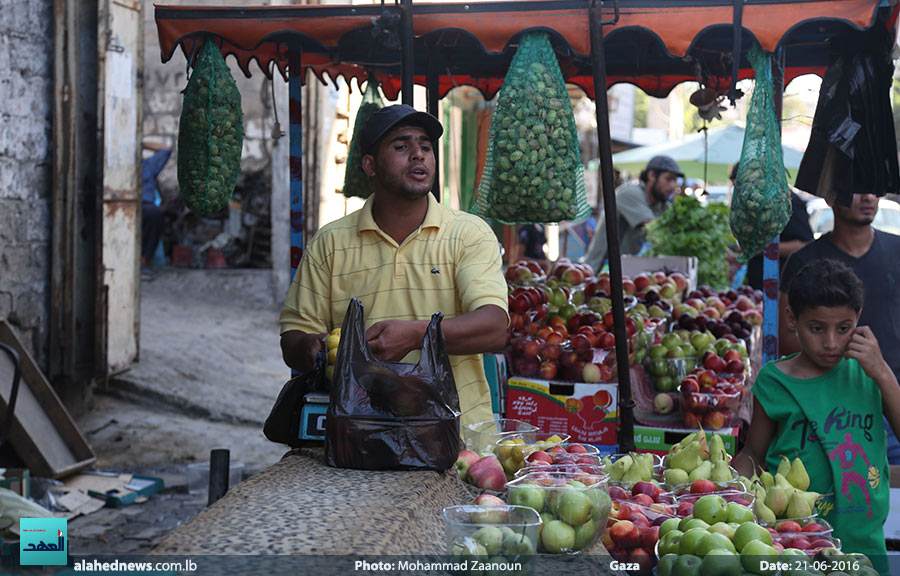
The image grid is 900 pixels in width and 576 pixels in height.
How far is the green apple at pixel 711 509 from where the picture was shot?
2359 millimetres

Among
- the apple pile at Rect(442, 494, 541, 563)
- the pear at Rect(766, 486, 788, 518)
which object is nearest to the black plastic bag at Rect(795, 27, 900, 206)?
the pear at Rect(766, 486, 788, 518)

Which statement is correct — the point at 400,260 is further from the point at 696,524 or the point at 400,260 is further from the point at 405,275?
the point at 696,524

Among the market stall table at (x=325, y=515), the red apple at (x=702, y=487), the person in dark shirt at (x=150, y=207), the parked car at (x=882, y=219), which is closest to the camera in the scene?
the market stall table at (x=325, y=515)

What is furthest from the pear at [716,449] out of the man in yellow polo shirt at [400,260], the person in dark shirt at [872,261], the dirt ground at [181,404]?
the dirt ground at [181,404]

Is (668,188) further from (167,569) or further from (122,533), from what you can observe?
(167,569)

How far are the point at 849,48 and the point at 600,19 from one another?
118 centimetres

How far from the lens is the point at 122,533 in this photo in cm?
550

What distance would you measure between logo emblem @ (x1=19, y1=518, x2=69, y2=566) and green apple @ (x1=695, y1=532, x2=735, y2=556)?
2.81 metres

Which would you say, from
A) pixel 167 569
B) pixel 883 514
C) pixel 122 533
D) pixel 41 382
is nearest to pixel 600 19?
pixel 883 514

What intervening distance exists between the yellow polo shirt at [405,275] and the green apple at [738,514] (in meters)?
1.10

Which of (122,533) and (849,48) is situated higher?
(849,48)

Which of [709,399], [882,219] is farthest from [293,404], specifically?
[882,219]

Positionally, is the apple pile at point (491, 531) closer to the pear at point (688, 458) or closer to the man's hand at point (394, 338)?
the man's hand at point (394, 338)

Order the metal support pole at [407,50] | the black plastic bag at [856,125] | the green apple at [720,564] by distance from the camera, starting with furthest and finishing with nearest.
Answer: the black plastic bag at [856,125], the metal support pole at [407,50], the green apple at [720,564]
